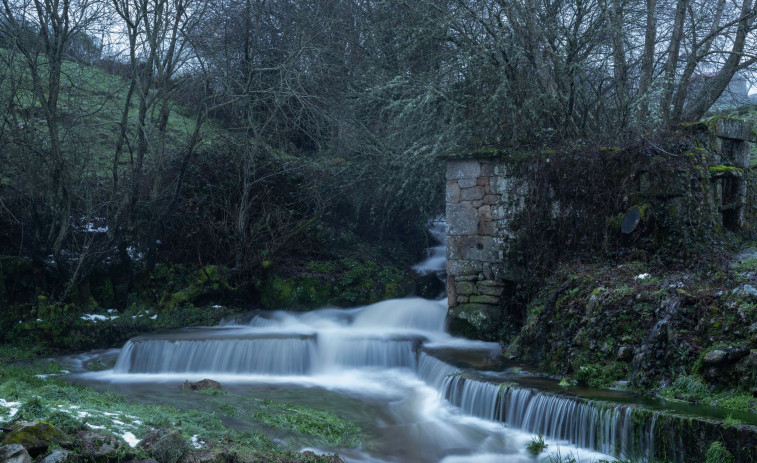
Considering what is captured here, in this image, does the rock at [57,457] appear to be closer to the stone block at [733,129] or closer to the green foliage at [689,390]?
the green foliage at [689,390]

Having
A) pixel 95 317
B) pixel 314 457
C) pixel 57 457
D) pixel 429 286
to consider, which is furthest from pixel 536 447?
pixel 95 317

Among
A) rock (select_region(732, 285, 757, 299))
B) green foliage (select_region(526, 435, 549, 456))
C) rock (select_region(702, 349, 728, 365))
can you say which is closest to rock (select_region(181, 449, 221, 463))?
green foliage (select_region(526, 435, 549, 456))

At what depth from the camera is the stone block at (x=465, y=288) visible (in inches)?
390

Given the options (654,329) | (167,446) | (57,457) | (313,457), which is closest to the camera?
(57,457)

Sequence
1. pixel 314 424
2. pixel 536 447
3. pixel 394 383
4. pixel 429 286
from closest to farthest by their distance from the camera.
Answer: pixel 536 447, pixel 314 424, pixel 394 383, pixel 429 286

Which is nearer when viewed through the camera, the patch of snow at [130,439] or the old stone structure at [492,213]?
the patch of snow at [130,439]

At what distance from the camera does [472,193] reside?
32.4 feet

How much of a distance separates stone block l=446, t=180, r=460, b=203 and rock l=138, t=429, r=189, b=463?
6.36m

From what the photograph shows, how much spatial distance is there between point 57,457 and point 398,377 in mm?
5472

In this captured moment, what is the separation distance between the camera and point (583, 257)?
8.63 m

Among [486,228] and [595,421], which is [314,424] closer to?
[595,421]

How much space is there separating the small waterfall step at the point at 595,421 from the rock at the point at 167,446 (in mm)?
3355

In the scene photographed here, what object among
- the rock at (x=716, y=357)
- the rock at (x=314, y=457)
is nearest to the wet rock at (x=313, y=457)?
the rock at (x=314, y=457)

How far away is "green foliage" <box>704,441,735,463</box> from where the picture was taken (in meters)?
4.52
